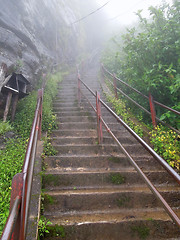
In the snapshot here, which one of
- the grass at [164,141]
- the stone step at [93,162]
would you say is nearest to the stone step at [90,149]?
the stone step at [93,162]

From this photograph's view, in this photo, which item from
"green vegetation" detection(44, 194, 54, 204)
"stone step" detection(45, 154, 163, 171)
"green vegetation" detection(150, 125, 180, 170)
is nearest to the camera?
"green vegetation" detection(44, 194, 54, 204)

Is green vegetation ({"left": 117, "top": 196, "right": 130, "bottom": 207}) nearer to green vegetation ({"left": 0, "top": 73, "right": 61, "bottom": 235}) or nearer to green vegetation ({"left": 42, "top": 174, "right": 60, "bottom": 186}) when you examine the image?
green vegetation ({"left": 42, "top": 174, "right": 60, "bottom": 186})

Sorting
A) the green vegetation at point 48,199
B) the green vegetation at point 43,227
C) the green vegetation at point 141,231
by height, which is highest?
the green vegetation at point 48,199

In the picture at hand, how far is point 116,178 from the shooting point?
8.88ft

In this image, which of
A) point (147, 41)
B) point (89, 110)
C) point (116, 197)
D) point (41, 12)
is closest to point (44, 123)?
point (89, 110)

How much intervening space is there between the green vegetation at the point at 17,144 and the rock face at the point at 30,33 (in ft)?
4.95

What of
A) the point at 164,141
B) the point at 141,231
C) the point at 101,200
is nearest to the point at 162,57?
the point at 164,141

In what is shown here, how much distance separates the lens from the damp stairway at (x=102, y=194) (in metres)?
2.00

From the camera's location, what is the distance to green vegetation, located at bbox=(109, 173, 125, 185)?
2.68 metres

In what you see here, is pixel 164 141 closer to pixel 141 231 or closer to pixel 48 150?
pixel 141 231

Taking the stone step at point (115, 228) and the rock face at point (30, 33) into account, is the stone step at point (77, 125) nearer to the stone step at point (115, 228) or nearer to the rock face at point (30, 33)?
the stone step at point (115, 228)

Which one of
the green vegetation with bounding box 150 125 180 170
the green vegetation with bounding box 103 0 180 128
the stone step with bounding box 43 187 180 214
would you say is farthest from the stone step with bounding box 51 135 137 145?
the stone step with bounding box 43 187 180 214

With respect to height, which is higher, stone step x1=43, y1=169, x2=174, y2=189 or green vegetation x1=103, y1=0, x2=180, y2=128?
green vegetation x1=103, y1=0, x2=180, y2=128

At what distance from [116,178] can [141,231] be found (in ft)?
2.75
